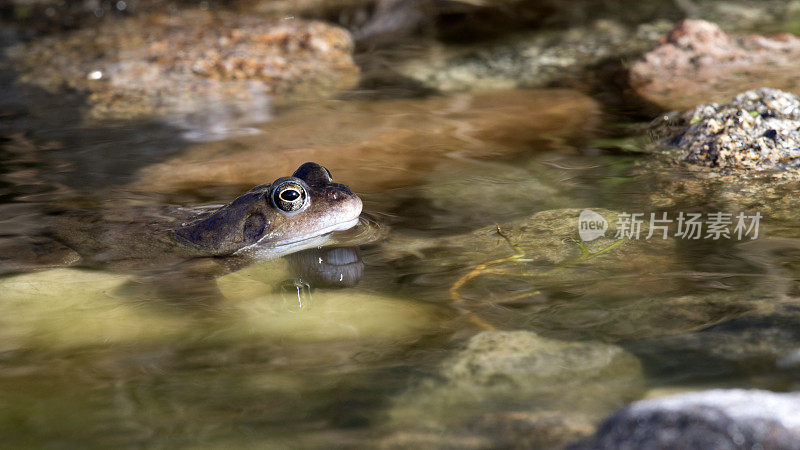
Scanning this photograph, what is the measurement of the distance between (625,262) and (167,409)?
1899 mm

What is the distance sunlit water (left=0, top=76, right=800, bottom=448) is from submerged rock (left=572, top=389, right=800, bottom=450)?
0.22m

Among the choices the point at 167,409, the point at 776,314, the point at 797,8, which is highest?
the point at 797,8

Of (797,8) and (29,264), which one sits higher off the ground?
(797,8)

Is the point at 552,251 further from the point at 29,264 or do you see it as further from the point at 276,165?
the point at 29,264

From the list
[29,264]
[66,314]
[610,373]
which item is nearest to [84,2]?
[29,264]

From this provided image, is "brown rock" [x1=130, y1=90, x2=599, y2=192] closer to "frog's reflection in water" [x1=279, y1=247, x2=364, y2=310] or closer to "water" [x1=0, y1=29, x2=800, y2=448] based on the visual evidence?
"water" [x1=0, y1=29, x2=800, y2=448]

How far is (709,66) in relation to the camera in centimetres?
624

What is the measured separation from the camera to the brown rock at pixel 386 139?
4691mm

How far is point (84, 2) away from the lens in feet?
32.7

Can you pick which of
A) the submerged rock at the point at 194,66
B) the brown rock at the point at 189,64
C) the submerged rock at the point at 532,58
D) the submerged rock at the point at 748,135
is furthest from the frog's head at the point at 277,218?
the submerged rock at the point at 532,58

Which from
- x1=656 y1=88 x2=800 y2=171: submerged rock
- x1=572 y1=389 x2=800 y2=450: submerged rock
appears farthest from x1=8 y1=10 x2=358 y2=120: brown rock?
x1=572 y1=389 x2=800 y2=450: submerged rock

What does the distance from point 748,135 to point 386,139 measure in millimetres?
2166

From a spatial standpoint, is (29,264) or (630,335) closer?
(630,335)

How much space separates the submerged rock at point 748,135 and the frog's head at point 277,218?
2.07 metres
